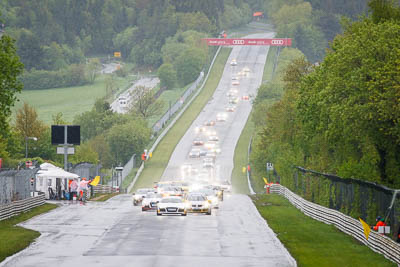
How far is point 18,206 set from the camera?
52.5 m

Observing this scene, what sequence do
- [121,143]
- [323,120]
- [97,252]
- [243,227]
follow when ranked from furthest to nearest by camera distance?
[121,143] → [323,120] → [243,227] → [97,252]

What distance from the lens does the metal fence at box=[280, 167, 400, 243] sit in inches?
1433

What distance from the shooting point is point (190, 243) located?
3794 centimetres

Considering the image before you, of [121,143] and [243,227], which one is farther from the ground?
[121,143]

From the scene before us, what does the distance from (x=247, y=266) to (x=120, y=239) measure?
31.0 ft

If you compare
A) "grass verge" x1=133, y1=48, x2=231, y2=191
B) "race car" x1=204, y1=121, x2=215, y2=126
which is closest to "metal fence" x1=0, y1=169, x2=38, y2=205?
"grass verge" x1=133, y1=48, x2=231, y2=191

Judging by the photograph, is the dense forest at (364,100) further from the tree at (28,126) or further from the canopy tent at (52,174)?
the tree at (28,126)

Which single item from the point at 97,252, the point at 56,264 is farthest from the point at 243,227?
the point at 56,264

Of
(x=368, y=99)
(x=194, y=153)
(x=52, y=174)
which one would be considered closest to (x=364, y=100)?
(x=368, y=99)

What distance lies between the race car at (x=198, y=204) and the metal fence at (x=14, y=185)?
1067 centimetres

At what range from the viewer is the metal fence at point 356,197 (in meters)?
36.4

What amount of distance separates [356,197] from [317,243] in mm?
7181

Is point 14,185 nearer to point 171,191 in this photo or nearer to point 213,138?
point 171,191

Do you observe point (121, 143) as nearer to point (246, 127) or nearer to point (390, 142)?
point (246, 127)
